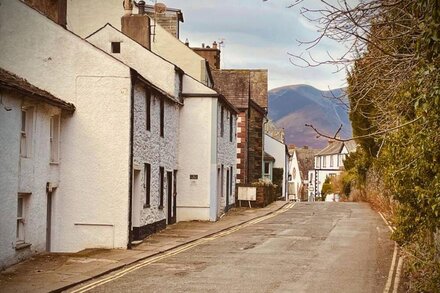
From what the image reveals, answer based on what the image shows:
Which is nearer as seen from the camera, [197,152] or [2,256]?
[2,256]

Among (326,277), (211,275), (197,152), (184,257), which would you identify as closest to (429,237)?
(326,277)

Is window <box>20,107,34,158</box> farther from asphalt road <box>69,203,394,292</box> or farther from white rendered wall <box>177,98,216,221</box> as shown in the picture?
white rendered wall <box>177,98,216,221</box>

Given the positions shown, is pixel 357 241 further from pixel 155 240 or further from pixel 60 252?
pixel 60 252

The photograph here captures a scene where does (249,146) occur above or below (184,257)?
above

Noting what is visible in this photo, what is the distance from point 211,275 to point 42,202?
20.2 ft

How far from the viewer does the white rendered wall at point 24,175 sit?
1703cm

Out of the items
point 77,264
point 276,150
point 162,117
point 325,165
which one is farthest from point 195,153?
point 325,165

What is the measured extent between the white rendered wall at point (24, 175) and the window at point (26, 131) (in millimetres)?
47

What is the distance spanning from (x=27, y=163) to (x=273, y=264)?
724 centimetres

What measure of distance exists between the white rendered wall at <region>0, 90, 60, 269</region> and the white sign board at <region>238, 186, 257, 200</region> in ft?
76.7

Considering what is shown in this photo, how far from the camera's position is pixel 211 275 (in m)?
16.5

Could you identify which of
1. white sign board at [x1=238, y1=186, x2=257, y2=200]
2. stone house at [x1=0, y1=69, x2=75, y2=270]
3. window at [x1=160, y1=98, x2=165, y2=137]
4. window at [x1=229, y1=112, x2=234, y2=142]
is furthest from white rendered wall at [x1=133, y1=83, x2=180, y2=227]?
white sign board at [x1=238, y1=186, x2=257, y2=200]

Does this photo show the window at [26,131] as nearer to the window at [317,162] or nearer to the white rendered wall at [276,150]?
the white rendered wall at [276,150]

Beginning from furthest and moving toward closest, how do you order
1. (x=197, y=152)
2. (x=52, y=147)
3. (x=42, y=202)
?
1. (x=197, y=152)
2. (x=52, y=147)
3. (x=42, y=202)
